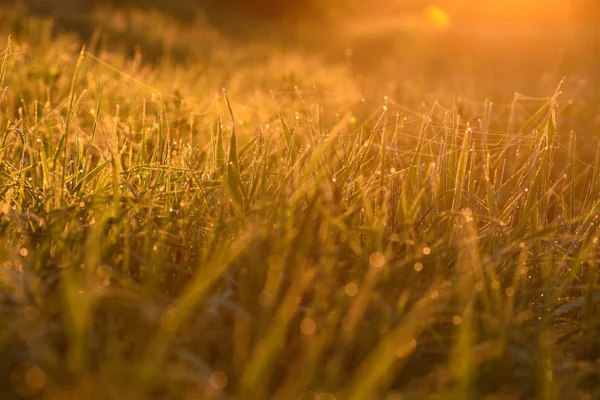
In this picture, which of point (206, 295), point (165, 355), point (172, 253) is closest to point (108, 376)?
point (165, 355)

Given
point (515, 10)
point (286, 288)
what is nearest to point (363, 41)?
point (286, 288)

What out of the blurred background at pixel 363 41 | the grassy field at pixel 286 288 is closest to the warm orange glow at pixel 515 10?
the blurred background at pixel 363 41

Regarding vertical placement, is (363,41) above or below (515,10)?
below

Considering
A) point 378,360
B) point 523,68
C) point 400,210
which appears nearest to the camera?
point 378,360

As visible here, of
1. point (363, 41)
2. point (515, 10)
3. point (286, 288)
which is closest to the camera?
point (286, 288)

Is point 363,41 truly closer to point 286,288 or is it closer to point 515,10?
point 286,288

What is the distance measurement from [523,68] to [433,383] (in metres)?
10.7

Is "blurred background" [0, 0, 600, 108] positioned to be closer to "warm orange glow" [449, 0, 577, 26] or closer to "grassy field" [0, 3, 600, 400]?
"grassy field" [0, 3, 600, 400]

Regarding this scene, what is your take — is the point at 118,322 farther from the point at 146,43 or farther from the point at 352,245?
the point at 146,43

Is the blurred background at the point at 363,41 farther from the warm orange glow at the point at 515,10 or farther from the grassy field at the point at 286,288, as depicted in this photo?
the warm orange glow at the point at 515,10

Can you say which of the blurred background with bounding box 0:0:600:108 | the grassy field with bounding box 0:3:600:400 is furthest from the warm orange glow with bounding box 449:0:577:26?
the grassy field with bounding box 0:3:600:400

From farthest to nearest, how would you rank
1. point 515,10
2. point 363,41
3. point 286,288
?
point 515,10, point 363,41, point 286,288

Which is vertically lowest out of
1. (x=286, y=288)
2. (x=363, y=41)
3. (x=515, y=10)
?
(x=363, y=41)

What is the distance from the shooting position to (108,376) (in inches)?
→ 40.5
